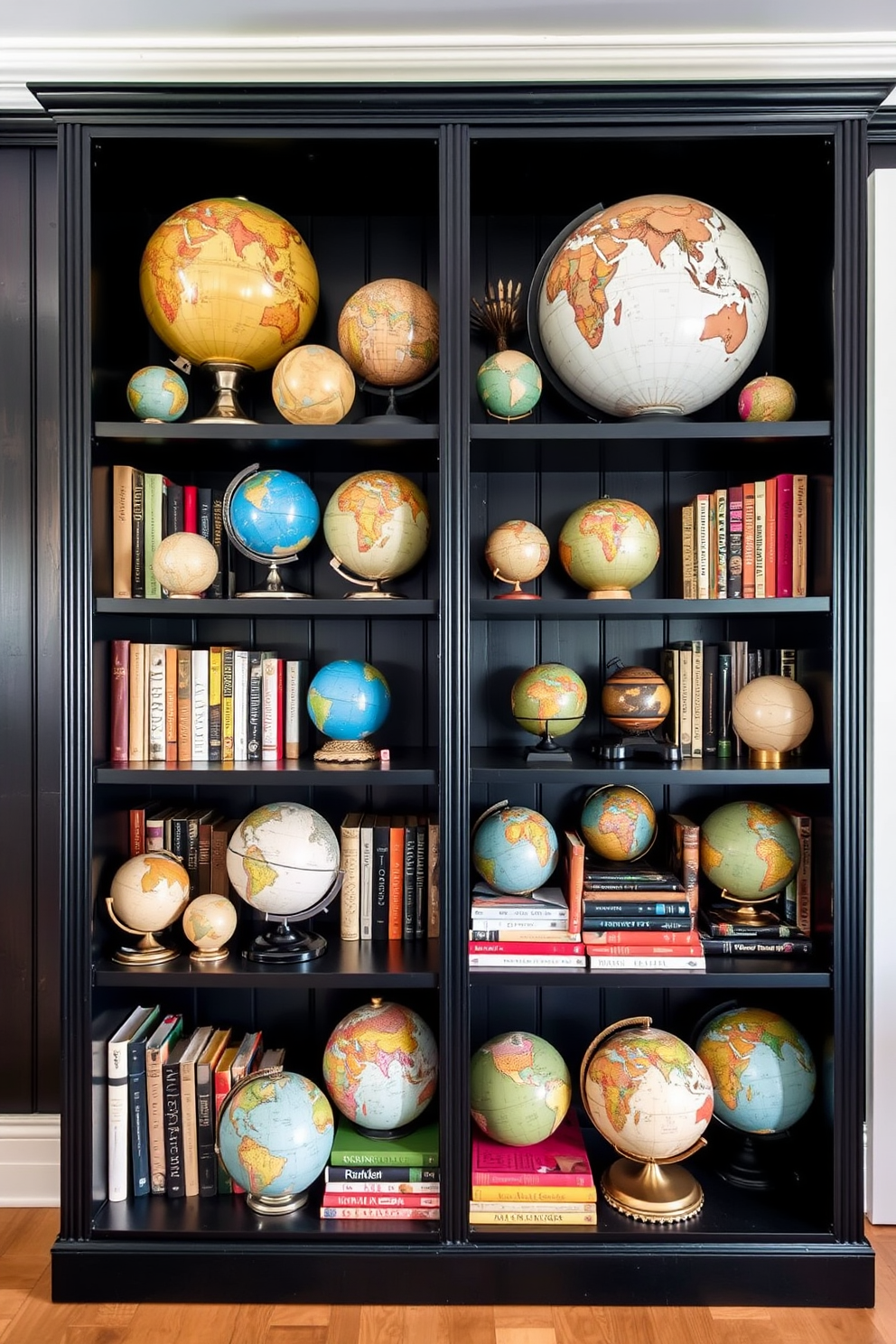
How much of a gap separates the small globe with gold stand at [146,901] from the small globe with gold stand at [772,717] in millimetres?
1207

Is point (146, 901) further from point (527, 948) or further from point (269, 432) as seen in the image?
point (269, 432)

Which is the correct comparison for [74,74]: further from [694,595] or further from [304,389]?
[694,595]

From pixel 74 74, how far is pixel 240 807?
5.58 ft

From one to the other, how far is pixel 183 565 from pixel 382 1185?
128 centimetres

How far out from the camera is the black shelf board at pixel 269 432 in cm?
166

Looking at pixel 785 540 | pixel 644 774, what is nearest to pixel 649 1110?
pixel 644 774

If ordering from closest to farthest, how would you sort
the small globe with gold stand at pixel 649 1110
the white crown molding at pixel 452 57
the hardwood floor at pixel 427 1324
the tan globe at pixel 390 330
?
the hardwood floor at pixel 427 1324, the small globe with gold stand at pixel 649 1110, the tan globe at pixel 390 330, the white crown molding at pixel 452 57

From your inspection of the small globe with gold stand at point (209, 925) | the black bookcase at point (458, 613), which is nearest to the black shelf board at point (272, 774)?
the black bookcase at point (458, 613)

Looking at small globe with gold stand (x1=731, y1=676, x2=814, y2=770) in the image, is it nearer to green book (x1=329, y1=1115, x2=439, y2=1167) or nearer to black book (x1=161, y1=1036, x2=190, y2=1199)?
green book (x1=329, y1=1115, x2=439, y2=1167)

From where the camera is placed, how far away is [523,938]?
5.55ft

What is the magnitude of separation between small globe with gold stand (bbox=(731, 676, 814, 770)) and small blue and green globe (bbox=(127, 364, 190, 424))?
133cm

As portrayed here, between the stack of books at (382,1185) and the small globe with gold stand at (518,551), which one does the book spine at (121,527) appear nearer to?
the small globe with gold stand at (518,551)

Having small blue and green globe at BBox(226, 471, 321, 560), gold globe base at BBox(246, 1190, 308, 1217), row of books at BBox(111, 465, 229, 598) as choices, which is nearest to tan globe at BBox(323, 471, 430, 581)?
small blue and green globe at BBox(226, 471, 321, 560)

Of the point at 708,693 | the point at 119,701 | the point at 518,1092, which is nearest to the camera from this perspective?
the point at 518,1092
